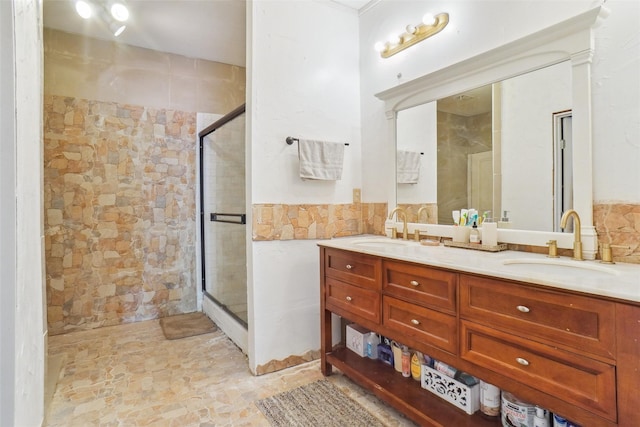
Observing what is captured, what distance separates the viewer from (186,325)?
3.11 meters

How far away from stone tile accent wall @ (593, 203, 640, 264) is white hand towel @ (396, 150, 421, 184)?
1.04m

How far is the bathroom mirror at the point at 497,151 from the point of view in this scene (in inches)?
62.4

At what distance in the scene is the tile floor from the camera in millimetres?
1774

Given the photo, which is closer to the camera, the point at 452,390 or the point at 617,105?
the point at 617,105

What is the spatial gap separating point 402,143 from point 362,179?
0.46 m

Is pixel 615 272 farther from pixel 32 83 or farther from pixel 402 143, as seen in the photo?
pixel 32 83

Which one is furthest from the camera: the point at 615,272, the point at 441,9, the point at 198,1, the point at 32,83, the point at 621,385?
the point at 198,1

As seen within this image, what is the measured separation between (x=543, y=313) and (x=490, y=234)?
2.28 ft

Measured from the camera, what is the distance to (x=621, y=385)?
94 cm

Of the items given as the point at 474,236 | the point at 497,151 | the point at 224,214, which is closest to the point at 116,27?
the point at 224,214

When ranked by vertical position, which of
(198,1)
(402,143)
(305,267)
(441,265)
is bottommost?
(305,267)

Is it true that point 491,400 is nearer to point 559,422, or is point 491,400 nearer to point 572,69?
point 559,422

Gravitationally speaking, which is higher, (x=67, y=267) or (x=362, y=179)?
(x=362, y=179)

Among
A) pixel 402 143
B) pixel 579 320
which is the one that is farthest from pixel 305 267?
pixel 579 320
